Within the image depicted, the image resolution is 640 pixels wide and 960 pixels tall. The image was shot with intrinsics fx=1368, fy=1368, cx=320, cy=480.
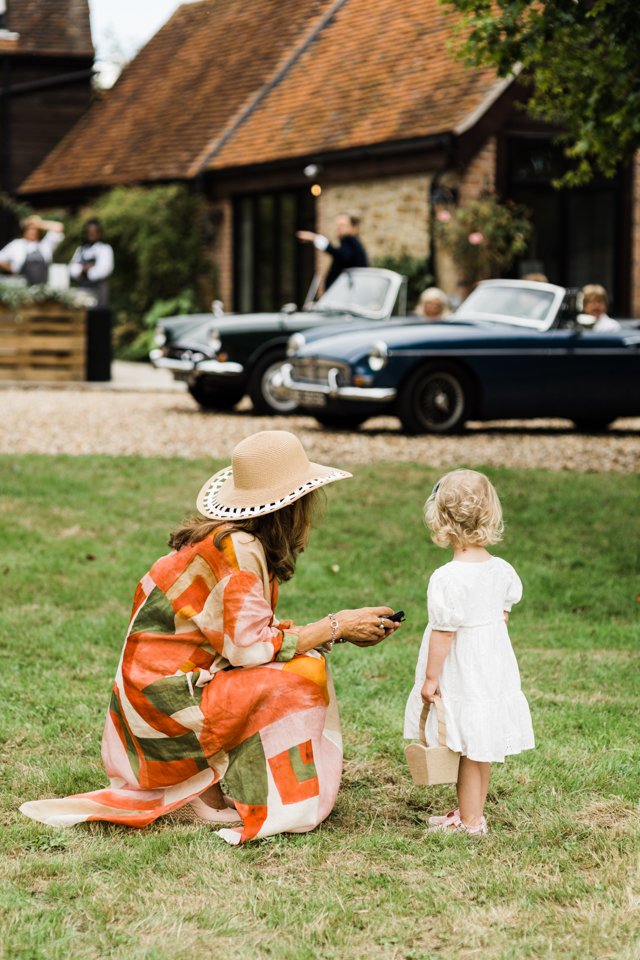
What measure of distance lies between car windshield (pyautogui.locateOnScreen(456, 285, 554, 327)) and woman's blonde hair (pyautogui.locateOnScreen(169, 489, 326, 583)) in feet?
29.7

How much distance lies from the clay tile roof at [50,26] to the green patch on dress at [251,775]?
27.4m

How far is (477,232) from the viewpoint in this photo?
687 inches

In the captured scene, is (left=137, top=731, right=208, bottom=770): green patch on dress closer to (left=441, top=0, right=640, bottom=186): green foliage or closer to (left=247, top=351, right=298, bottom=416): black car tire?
(left=441, top=0, right=640, bottom=186): green foliage

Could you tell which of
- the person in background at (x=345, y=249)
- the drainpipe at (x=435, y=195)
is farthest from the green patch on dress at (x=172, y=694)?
the drainpipe at (x=435, y=195)

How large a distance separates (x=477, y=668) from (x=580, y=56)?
247 inches

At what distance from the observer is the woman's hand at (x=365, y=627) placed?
370 cm

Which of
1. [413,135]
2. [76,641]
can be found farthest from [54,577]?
[413,135]

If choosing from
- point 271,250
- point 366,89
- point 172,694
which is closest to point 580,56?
point 172,694

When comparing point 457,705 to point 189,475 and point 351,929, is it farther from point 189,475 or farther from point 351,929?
point 189,475

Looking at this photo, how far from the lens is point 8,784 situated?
405cm

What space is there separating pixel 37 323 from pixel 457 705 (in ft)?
48.2

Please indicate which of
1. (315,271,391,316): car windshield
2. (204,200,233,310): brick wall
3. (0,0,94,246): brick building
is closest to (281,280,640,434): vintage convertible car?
(315,271,391,316): car windshield

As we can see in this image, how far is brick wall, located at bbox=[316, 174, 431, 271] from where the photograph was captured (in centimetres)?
1831

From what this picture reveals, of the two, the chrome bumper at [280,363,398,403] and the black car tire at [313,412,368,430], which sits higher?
the chrome bumper at [280,363,398,403]
